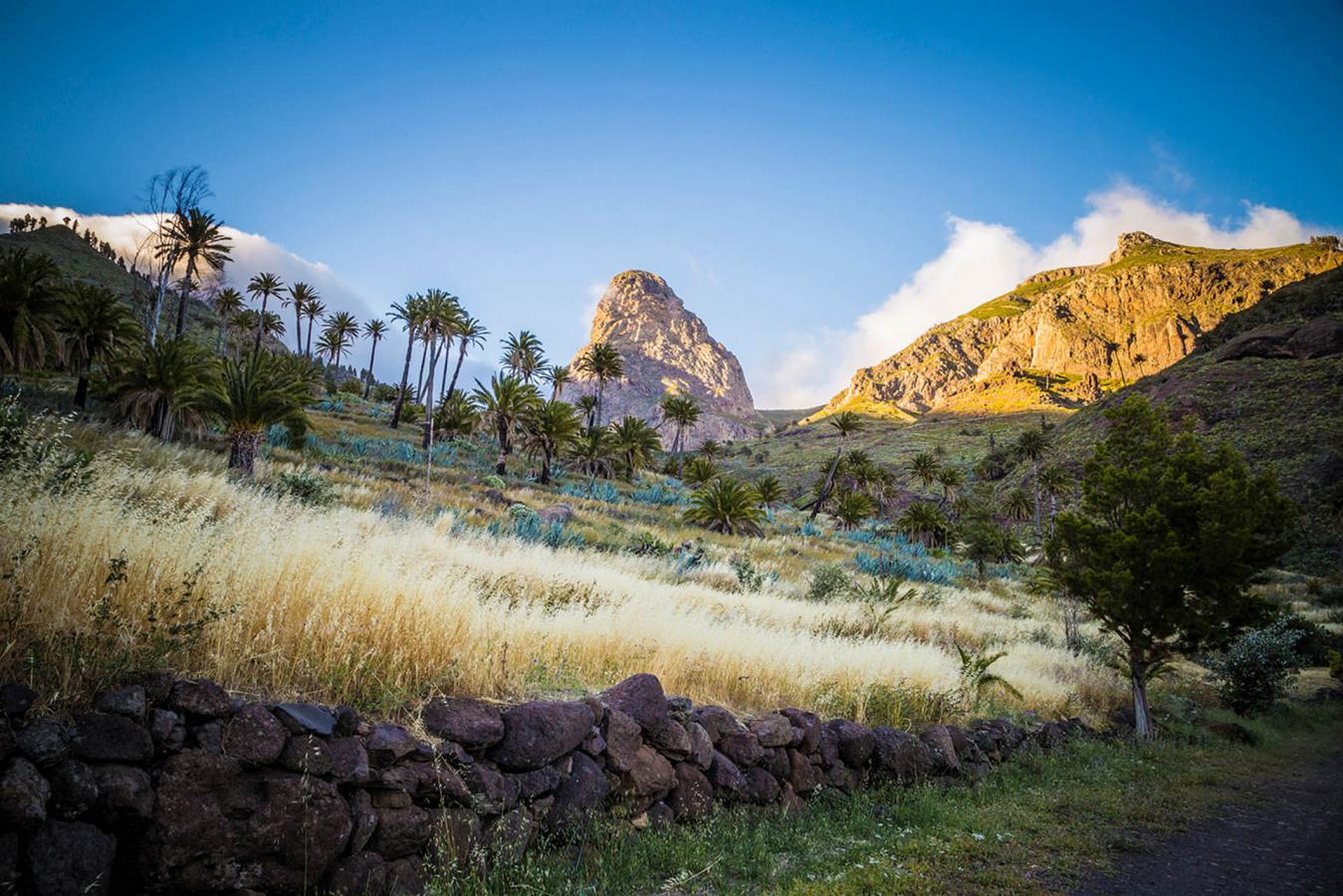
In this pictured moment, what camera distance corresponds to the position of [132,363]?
1917cm

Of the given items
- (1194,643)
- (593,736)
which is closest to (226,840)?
(593,736)

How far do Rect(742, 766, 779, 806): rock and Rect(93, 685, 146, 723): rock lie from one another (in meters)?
4.48

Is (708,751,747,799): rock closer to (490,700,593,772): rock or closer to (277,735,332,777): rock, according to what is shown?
(490,700,593,772): rock

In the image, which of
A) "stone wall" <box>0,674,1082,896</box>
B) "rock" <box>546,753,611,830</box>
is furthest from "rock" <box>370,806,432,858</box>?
"rock" <box>546,753,611,830</box>

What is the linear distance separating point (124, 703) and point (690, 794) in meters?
3.89

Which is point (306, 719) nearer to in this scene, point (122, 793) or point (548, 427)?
point (122, 793)

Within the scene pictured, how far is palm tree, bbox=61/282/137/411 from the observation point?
81.1ft

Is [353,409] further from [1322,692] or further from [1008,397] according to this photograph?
[1008,397]

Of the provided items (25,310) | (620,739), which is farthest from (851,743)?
(25,310)

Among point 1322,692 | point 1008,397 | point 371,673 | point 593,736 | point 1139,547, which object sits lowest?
point 1322,692

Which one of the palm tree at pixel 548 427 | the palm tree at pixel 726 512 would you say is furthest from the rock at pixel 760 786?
the palm tree at pixel 548 427

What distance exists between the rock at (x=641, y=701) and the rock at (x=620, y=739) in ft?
0.31

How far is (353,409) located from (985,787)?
53925 mm

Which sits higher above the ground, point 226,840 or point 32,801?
point 32,801
